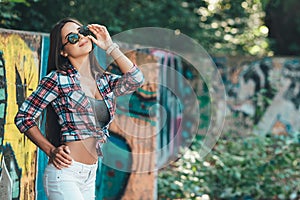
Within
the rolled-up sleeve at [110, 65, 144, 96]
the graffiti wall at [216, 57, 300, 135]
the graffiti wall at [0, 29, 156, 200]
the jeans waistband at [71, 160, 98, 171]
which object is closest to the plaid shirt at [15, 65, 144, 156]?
the jeans waistband at [71, 160, 98, 171]

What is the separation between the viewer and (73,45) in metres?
4.13

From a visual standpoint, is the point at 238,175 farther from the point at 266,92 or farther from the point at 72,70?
the point at 266,92

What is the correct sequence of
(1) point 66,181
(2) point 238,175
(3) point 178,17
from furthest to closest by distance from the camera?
1. (3) point 178,17
2. (2) point 238,175
3. (1) point 66,181

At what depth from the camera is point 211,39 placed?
12.1 meters

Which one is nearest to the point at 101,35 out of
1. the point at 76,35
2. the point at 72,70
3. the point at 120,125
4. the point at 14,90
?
the point at 76,35

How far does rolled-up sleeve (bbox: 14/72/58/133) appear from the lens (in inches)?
156

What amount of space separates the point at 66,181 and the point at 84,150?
22 centimetres

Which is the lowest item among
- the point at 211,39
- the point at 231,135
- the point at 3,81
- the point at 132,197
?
the point at 132,197

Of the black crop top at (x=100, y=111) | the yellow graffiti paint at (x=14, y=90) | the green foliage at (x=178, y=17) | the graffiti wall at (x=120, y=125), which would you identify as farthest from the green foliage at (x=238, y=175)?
the black crop top at (x=100, y=111)

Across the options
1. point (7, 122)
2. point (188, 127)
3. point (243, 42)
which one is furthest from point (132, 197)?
point (243, 42)

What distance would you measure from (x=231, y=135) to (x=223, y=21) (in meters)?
1.96

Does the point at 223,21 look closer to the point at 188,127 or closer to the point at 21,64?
the point at 188,127

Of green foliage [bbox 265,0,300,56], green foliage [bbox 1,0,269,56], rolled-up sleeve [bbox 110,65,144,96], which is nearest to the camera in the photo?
rolled-up sleeve [bbox 110,65,144,96]

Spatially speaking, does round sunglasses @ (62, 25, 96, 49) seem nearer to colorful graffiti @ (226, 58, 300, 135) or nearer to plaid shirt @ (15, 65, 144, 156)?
plaid shirt @ (15, 65, 144, 156)
